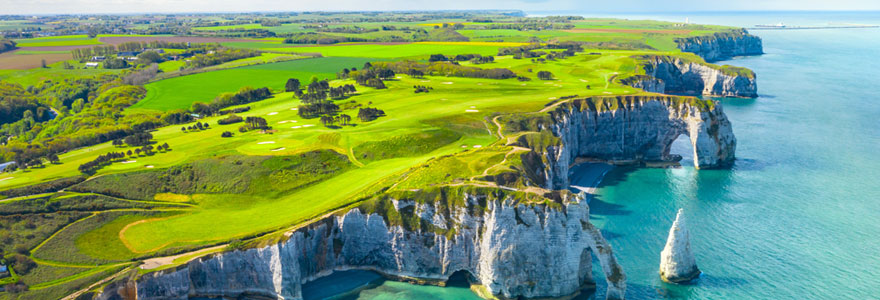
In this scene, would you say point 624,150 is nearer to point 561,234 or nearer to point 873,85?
point 561,234

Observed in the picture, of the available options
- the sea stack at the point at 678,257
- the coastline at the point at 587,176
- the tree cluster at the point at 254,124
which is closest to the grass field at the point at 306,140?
the tree cluster at the point at 254,124

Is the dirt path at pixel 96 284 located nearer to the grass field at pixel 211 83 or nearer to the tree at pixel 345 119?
the tree at pixel 345 119

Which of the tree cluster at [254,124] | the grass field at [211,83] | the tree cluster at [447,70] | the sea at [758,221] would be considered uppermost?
the tree cluster at [447,70]

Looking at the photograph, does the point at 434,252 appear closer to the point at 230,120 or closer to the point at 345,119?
the point at 345,119

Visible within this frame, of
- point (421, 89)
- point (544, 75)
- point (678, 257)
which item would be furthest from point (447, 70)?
point (678, 257)

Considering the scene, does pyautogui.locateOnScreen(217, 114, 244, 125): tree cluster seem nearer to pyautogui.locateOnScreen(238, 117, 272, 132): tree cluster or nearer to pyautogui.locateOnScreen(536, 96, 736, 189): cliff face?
pyautogui.locateOnScreen(238, 117, 272, 132): tree cluster

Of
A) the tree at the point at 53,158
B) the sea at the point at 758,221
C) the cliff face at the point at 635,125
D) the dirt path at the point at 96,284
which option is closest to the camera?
the dirt path at the point at 96,284

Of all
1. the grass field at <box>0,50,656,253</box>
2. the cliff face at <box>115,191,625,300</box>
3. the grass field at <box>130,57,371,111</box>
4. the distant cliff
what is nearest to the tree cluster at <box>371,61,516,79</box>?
the grass field at <box>0,50,656,253</box>
